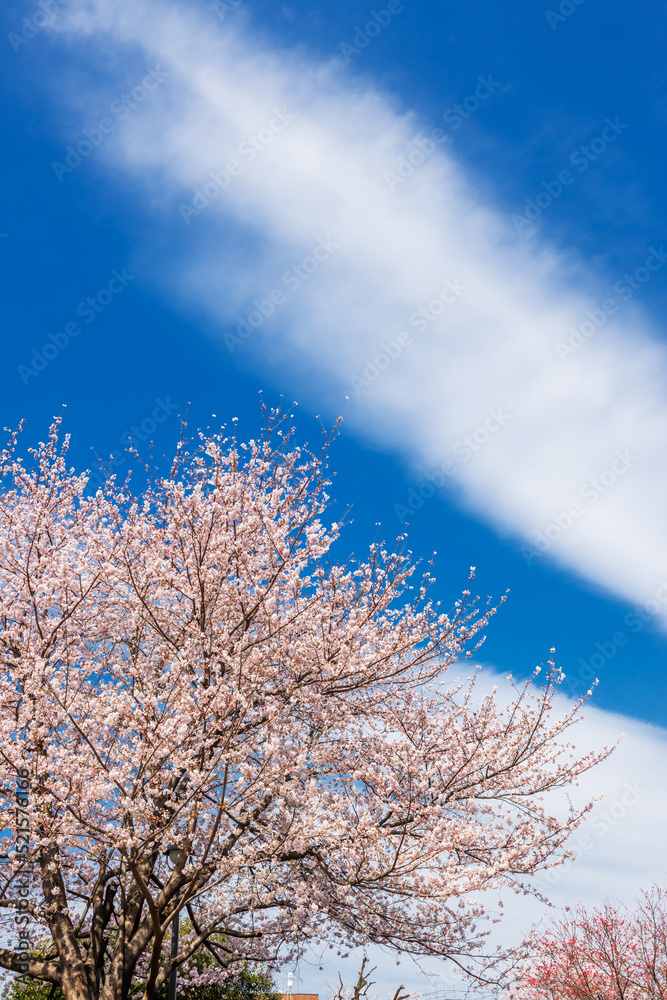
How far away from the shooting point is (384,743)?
1241 centimetres

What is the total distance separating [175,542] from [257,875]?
509 centimetres

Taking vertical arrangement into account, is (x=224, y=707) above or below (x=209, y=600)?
below

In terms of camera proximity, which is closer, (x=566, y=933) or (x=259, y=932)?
(x=259, y=932)

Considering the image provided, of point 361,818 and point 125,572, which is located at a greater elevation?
point 125,572

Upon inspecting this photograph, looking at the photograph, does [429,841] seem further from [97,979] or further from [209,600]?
[97,979]

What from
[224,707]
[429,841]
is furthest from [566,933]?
[224,707]

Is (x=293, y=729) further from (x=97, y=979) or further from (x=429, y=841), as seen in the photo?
(x=97, y=979)

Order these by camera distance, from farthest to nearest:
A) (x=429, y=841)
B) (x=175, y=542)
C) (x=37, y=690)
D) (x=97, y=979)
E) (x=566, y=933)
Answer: (x=566, y=933)
(x=175, y=542)
(x=97, y=979)
(x=429, y=841)
(x=37, y=690)

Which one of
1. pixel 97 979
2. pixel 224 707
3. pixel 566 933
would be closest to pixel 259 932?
pixel 97 979

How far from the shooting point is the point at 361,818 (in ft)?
34.0

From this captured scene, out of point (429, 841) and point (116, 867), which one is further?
point (116, 867)

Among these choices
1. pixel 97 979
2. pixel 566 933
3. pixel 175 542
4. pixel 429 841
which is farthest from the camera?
pixel 566 933

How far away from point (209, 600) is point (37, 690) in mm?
2756

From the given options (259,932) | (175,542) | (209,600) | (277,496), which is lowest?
(259,932)
